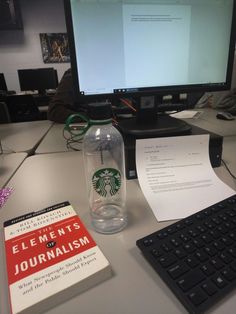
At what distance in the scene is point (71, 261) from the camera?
35 cm

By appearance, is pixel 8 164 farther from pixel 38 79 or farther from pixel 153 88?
pixel 38 79

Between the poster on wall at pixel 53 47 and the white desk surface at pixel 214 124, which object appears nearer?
the white desk surface at pixel 214 124

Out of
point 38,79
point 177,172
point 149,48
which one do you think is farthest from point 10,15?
point 177,172

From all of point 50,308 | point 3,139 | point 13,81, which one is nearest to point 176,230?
point 50,308

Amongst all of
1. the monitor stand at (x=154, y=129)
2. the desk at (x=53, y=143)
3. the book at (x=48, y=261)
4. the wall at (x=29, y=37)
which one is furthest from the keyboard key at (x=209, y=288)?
the wall at (x=29, y=37)

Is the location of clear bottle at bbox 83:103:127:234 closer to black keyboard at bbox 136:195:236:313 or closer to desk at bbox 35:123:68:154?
black keyboard at bbox 136:195:236:313

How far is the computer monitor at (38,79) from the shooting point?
428cm

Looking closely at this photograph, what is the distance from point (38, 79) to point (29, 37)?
3.49ft

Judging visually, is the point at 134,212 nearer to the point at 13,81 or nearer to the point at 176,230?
the point at 176,230

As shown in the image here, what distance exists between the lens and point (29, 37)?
4.70 m

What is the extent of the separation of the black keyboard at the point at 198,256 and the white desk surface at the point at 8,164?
0.48 metres

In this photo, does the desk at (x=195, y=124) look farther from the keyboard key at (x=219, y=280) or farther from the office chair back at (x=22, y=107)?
the office chair back at (x=22, y=107)

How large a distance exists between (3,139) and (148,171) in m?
0.83

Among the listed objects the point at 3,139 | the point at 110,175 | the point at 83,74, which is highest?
the point at 83,74
